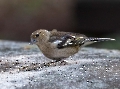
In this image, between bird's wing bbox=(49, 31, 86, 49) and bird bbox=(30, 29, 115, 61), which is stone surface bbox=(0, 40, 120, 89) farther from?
bird's wing bbox=(49, 31, 86, 49)

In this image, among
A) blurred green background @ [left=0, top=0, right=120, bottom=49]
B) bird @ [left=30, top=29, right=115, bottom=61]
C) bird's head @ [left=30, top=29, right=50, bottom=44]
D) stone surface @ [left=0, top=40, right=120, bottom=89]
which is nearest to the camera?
stone surface @ [left=0, top=40, right=120, bottom=89]

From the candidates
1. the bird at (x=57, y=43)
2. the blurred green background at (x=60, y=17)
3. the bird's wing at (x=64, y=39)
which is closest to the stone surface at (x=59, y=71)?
the bird at (x=57, y=43)

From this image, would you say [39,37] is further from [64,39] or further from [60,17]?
[60,17]

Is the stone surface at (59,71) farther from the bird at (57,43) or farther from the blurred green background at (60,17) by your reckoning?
the blurred green background at (60,17)

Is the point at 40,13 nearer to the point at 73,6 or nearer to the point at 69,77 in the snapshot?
the point at 73,6

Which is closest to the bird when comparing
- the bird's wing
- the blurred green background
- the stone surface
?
the bird's wing

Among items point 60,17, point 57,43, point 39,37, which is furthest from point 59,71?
point 60,17
